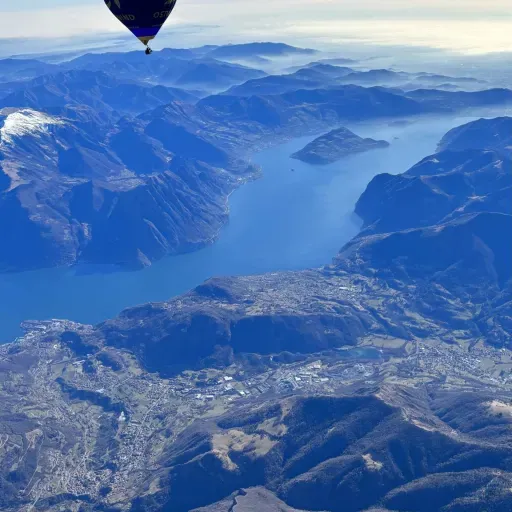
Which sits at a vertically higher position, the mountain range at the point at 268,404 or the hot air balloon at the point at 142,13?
the hot air balloon at the point at 142,13

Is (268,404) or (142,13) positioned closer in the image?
(142,13)

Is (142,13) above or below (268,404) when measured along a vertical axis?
above

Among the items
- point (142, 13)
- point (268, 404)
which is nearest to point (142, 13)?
point (142, 13)

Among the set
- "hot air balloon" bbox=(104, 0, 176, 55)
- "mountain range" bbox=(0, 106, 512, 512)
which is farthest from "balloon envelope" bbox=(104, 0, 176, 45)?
"mountain range" bbox=(0, 106, 512, 512)

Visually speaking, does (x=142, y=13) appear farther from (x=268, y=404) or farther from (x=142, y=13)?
(x=268, y=404)

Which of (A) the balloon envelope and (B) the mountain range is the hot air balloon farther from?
(B) the mountain range

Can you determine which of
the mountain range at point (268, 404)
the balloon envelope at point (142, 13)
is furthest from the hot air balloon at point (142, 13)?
the mountain range at point (268, 404)

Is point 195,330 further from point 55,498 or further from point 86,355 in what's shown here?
point 55,498

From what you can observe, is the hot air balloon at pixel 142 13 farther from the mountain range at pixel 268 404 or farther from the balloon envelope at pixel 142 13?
the mountain range at pixel 268 404
